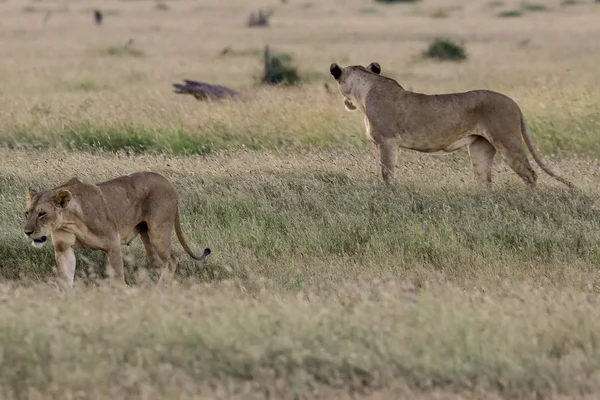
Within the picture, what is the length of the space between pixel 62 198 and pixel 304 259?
216cm

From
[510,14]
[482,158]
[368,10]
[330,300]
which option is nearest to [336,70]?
[482,158]

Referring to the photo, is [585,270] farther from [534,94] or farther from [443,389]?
[534,94]

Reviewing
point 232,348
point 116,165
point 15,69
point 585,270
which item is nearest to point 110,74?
point 15,69

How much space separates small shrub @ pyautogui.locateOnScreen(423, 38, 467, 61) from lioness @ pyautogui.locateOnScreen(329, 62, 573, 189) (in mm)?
16002

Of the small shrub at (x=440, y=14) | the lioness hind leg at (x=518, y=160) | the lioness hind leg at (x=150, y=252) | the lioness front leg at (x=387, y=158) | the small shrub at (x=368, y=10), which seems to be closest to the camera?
the lioness hind leg at (x=150, y=252)

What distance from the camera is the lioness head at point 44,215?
287 inches

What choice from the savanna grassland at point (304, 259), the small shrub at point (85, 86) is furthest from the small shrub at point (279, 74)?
the small shrub at point (85, 86)

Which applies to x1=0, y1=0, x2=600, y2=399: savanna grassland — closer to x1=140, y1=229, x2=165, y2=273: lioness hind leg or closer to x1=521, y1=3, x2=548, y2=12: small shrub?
x1=140, y1=229, x2=165, y2=273: lioness hind leg

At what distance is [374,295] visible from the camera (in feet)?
22.9

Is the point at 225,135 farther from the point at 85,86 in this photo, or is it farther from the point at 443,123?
the point at 85,86

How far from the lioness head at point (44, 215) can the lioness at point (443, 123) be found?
376cm

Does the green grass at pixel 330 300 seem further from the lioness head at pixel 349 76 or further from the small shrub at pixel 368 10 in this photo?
the small shrub at pixel 368 10

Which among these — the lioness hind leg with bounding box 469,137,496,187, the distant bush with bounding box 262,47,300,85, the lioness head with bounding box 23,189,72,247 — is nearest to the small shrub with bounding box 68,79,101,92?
the distant bush with bounding box 262,47,300,85

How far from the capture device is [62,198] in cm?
732
